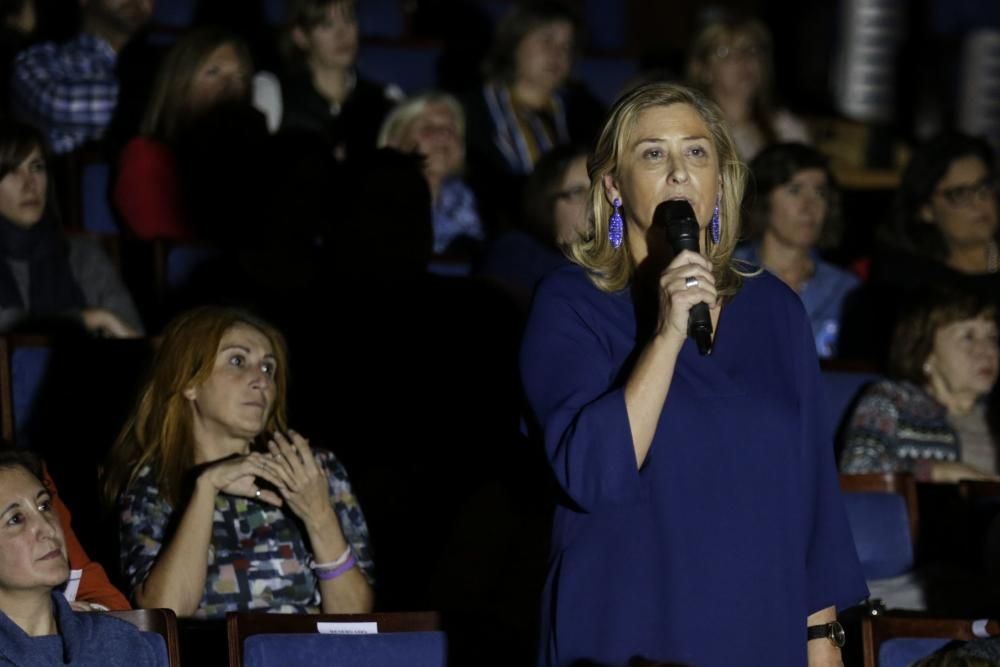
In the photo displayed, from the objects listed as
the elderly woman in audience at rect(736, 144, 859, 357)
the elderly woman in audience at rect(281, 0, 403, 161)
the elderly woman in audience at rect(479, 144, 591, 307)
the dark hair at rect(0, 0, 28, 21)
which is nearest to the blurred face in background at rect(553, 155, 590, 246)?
the elderly woman in audience at rect(479, 144, 591, 307)

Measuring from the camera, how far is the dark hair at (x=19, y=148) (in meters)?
3.45

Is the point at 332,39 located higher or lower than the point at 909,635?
higher

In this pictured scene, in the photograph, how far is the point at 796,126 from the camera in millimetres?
5227

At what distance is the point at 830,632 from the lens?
196 cm

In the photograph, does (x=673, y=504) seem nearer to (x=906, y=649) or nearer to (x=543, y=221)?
(x=906, y=649)

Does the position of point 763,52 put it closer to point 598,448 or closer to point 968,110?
point 968,110

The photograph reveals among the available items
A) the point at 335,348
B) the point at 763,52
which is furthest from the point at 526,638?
the point at 763,52

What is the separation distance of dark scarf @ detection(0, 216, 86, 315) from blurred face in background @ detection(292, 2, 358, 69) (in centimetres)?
125

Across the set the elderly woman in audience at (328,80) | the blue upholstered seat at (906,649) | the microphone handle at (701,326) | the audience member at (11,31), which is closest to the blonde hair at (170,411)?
the blue upholstered seat at (906,649)

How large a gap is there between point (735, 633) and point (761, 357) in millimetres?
314

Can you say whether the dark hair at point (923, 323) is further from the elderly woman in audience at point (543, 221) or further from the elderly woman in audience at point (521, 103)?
the elderly woman in audience at point (521, 103)

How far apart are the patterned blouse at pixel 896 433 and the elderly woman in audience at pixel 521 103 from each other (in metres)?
1.55

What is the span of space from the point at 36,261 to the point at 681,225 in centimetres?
209

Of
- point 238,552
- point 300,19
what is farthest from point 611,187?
point 300,19
